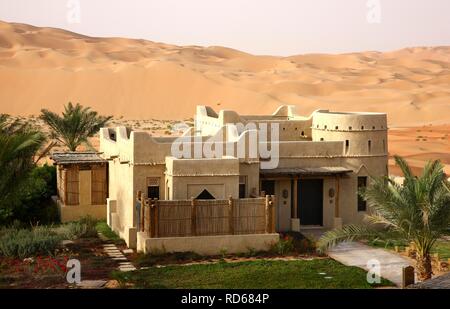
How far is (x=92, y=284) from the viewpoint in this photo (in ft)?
58.6

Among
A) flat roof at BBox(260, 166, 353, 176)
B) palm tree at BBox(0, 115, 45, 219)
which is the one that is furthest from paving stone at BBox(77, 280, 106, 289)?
flat roof at BBox(260, 166, 353, 176)

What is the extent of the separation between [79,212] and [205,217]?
23.1 feet

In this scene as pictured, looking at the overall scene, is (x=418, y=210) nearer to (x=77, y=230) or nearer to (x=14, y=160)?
(x=14, y=160)

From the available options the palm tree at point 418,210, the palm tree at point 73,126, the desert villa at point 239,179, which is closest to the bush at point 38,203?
the desert villa at point 239,179

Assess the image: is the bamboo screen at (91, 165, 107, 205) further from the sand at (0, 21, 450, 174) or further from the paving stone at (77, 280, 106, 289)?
the sand at (0, 21, 450, 174)

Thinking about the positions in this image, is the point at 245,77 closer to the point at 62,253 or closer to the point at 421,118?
the point at 421,118

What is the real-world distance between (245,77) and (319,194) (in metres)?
88.4

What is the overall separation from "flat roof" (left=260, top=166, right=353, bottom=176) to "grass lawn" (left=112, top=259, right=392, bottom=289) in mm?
4246

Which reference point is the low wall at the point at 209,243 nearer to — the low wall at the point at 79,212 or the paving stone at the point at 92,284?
the paving stone at the point at 92,284

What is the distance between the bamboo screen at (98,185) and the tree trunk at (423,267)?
1279 cm

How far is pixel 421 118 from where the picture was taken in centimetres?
8700

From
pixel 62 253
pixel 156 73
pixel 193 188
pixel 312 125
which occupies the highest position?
pixel 156 73

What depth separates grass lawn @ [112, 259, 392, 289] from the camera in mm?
18062
